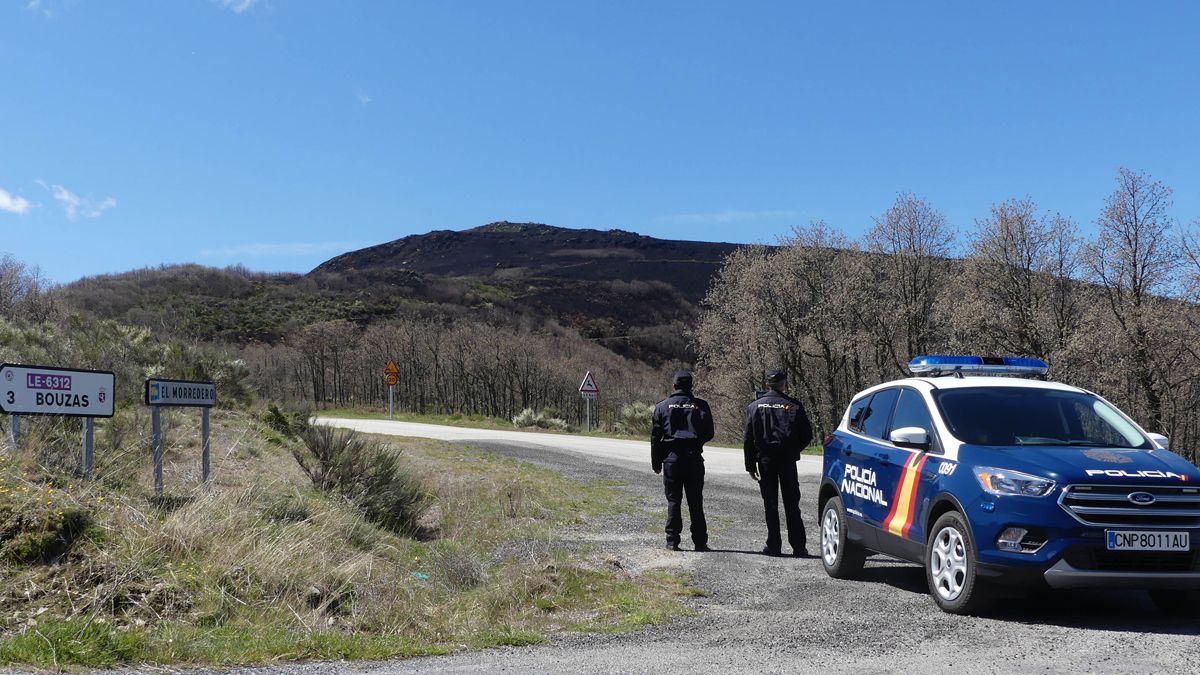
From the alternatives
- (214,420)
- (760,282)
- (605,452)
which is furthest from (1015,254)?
(214,420)

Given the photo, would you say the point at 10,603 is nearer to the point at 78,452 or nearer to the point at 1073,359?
the point at 78,452

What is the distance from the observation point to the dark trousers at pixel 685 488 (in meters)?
9.74

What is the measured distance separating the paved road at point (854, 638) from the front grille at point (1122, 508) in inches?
26.8

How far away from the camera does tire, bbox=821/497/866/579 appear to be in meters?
8.16

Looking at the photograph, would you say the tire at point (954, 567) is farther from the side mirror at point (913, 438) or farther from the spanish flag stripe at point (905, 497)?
the side mirror at point (913, 438)

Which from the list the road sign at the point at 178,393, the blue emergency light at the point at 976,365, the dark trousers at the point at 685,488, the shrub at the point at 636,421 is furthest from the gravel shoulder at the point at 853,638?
the shrub at the point at 636,421

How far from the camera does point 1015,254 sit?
4856 centimetres

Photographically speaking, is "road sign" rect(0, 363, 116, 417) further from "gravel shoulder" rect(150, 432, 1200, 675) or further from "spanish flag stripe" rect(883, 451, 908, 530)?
"spanish flag stripe" rect(883, 451, 908, 530)

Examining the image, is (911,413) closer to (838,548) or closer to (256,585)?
(838,548)

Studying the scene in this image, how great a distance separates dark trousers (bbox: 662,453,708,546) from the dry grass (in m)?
1.07

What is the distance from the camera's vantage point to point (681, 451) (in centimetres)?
986

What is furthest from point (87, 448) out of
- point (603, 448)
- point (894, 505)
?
point (603, 448)

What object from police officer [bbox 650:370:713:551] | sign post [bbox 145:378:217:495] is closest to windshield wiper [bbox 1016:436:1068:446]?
police officer [bbox 650:370:713:551]

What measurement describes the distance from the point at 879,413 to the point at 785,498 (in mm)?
1847
